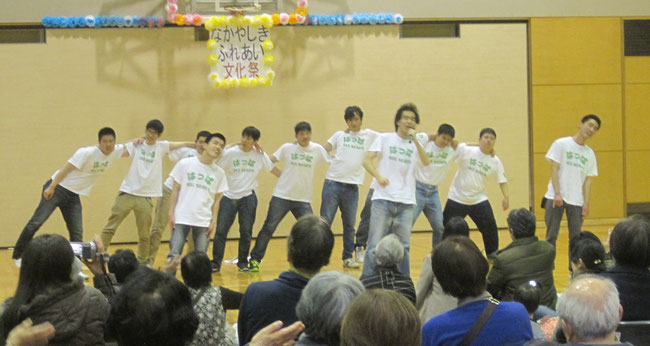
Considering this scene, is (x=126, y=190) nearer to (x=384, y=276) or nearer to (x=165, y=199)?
(x=165, y=199)

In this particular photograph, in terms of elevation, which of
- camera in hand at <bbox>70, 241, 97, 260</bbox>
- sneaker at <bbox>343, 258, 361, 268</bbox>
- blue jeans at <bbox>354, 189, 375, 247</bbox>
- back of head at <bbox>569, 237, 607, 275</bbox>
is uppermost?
camera in hand at <bbox>70, 241, 97, 260</bbox>

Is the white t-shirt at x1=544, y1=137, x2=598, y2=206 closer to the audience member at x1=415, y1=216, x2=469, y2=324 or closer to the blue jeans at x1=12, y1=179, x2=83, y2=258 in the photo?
the audience member at x1=415, y1=216, x2=469, y2=324

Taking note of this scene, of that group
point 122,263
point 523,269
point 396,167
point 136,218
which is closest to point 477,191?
point 396,167

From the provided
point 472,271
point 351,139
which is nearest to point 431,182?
point 351,139

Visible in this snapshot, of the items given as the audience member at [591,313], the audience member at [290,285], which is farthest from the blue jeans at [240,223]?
the audience member at [591,313]

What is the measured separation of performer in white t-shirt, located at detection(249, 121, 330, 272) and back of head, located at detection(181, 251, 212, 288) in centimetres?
430

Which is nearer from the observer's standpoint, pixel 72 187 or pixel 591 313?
pixel 591 313

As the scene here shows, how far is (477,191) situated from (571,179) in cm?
100

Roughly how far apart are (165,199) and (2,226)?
2977mm

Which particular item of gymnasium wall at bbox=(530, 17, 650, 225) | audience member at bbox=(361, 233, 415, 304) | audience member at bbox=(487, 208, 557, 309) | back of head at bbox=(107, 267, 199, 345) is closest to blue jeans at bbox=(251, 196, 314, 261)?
audience member at bbox=(487, 208, 557, 309)

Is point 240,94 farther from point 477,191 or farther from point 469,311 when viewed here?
point 469,311

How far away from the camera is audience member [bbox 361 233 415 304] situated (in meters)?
4.31

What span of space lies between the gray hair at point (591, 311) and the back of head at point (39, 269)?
1872 mm

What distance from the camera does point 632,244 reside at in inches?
145
